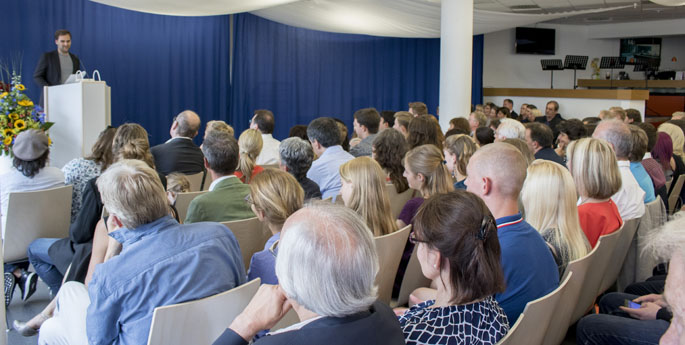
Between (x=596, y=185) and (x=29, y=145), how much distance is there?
3.21 metres

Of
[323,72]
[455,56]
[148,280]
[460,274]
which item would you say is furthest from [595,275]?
[323,72]

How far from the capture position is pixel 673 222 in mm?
1739

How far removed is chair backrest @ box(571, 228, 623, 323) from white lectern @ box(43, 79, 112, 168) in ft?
15.6

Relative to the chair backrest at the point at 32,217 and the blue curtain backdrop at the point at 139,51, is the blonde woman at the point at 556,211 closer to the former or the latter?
the chair backrest at the point at 32,217

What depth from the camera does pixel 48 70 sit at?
22.0ft

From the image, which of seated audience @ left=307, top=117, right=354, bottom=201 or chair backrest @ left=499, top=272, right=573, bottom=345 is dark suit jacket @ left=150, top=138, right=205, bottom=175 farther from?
chair backrest @ left=499, top=272, right=573, bottom=345

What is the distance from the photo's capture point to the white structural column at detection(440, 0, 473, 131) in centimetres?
839

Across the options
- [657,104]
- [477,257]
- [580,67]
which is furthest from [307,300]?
[657,104]

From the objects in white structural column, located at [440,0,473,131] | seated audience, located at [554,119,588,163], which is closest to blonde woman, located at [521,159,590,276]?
seated audience, located at [554,119,588,163]

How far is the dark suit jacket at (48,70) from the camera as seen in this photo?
663cm

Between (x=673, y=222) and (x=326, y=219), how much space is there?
3.34 ft

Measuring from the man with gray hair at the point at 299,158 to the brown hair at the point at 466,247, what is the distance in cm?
205

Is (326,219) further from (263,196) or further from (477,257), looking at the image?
(263,196)

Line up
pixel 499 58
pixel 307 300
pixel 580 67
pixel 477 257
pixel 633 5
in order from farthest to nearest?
pixel 499 58, pixel 580 67, pixel 633 5, pixel 477 257, pixel 307 300
